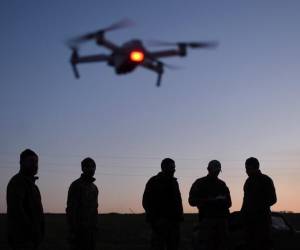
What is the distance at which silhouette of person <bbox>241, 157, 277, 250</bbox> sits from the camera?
1134 centimetres

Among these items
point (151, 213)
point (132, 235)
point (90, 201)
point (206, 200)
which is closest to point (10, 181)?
point (90, 201)

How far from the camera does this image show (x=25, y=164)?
8.50 metres

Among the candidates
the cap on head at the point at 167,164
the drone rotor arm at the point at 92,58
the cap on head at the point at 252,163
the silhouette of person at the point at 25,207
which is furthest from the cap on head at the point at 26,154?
the cap on head at the point at 252,163

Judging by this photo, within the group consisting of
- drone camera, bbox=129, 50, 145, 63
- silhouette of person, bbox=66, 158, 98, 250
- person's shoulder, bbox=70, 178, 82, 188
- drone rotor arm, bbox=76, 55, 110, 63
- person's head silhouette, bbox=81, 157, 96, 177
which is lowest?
silhouette of person, bbox=66, 158, 98, 250

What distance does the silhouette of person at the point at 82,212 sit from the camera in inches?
416

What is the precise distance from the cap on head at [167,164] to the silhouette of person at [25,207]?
128 inches

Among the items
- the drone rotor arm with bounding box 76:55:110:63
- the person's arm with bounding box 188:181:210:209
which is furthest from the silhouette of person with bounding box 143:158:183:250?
the drone rotor arm with bounding box 76:55:110:63

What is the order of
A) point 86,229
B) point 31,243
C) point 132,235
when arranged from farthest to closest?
point 132,235 → point 86,229 → point 31,243

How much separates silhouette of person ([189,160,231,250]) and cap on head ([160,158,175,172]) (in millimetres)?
664

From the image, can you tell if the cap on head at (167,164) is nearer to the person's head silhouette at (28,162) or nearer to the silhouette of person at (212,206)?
the silhouette of person at (212,206)

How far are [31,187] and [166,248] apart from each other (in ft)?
12.7

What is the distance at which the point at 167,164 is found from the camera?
451 inches

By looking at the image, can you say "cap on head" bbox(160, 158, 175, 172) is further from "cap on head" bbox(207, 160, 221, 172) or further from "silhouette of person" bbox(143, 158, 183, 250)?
"cap on head" bbox(207, 160, 221, 172)

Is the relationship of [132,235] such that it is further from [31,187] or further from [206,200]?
[31,187]
